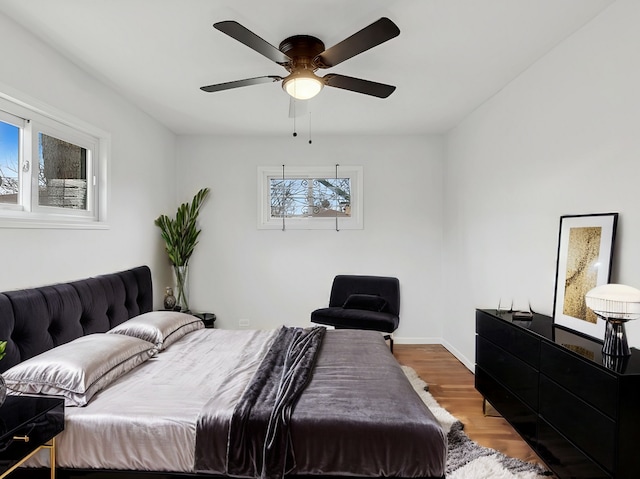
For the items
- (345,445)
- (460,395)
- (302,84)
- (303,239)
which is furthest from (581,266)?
(303,239)

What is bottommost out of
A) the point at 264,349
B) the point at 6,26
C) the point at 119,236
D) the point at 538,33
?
the point at 264,349

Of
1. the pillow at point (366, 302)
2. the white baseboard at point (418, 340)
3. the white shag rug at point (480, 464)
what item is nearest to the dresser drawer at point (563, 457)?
the white shag rug at point (480, 464)

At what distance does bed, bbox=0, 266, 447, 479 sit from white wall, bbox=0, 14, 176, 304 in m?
0.25

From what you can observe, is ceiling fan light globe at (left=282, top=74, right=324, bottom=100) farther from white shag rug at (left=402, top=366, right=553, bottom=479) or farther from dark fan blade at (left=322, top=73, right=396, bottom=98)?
white shag rug at (left=402, top=366, right=553, bottom=479)

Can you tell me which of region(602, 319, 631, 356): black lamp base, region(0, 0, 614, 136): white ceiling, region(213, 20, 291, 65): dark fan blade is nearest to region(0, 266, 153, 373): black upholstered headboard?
region(0, 0, 614, 136): white ceiling

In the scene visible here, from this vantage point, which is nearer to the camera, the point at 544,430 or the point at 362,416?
the point at 362,416

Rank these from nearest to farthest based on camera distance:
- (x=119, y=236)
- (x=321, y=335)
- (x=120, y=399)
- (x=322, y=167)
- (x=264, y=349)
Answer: (x=120, y=399)
(x=264, y=349)
(x=321, y=335)
(x=119, y=236)
(x=322, y=167)

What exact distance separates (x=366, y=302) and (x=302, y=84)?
8.49 ft

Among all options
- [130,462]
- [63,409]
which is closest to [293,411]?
[130,462]

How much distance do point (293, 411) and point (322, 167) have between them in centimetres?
344

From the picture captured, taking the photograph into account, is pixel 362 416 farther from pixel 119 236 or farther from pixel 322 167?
pixel 322 167

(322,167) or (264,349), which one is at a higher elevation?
(322,167)

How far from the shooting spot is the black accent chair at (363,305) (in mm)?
3834

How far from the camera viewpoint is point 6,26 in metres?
2.11
